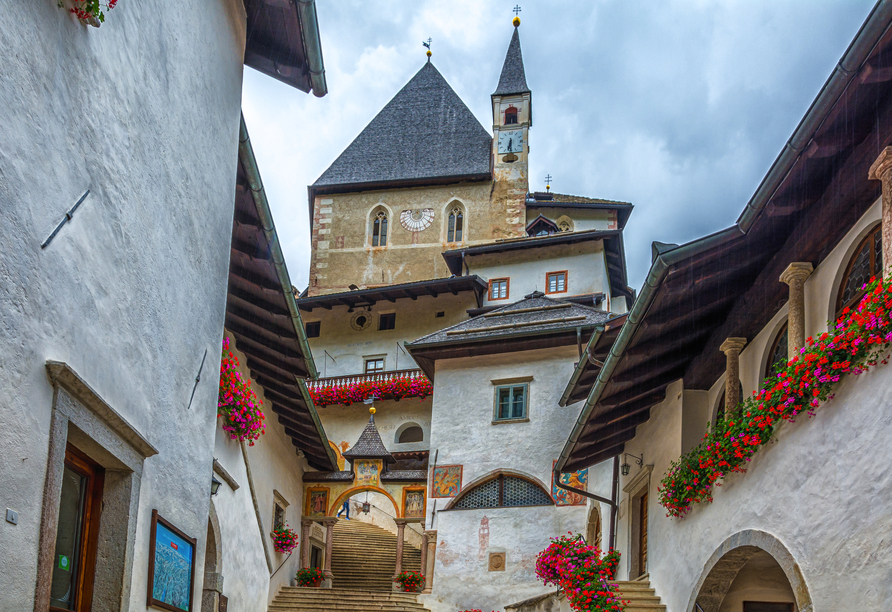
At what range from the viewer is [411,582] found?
67.4 ft

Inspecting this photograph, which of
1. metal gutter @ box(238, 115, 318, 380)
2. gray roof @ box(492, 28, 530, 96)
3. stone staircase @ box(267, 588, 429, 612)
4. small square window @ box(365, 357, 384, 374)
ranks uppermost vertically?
gray roof @ box(492, 28, 530, 96)

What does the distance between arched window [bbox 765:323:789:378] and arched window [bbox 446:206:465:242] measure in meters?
28.1

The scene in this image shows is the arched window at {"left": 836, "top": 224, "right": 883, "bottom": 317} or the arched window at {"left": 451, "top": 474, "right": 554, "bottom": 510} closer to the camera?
the arched window at {"left": 836, "top": 224, "right": 883, "bottom": 317}

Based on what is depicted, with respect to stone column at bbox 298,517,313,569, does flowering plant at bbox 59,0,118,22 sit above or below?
above

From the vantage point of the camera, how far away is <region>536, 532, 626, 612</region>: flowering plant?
40.6 feet

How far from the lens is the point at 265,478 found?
17.4 meters

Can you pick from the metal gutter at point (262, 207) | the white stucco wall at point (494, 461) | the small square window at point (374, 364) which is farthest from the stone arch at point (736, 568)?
the small square window at point (374, 364)

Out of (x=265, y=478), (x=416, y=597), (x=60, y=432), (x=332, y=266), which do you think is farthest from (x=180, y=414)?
(x=332, y=266)

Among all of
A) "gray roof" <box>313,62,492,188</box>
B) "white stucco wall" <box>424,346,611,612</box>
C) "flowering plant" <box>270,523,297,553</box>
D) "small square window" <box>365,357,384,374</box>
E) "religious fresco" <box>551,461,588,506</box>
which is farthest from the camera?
"gray roof" <box>313,62,492,188</box>

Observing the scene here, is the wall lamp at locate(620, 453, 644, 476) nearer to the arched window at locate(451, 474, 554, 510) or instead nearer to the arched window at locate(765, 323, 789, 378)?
the arched window at locate(451, 474, 554, 510)

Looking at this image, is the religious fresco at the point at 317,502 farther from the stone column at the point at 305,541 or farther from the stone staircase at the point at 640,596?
the stone staircase at the point at 640,596

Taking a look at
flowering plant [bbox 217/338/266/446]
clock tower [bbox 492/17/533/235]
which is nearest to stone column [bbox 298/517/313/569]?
flowering plant [bbox 217/338/266/446]

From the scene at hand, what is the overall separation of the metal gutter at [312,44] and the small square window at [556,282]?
71.2 ft

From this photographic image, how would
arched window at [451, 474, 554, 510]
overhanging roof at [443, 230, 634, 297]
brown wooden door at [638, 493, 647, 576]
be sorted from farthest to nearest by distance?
1. overhanging roof at [443, 230, 634, 297]
2. arched window at [451, 474, 554, 510]
3. brown wooden door at [638, 493, 647, 576]
